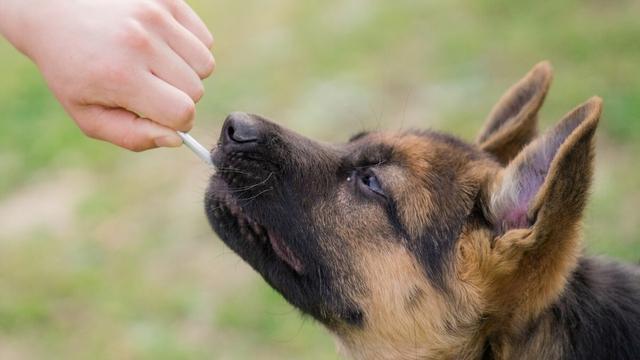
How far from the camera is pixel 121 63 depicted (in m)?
3.66

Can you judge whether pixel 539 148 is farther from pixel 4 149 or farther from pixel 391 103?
pixel 4 149

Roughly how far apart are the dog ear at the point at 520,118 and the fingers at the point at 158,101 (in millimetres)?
1625

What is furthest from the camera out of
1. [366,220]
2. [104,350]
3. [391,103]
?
[391,103]

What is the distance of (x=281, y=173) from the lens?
4.16 m

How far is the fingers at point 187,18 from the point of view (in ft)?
12.9

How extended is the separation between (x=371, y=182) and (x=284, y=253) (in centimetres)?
49

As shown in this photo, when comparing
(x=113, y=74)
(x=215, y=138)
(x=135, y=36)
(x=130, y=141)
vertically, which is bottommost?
(x=215, y=138)

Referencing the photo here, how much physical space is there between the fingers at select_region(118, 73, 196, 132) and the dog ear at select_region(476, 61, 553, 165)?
163 cm

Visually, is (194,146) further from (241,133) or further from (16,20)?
(16,20)

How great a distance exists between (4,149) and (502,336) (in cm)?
558

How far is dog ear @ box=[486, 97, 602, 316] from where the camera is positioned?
139 inches

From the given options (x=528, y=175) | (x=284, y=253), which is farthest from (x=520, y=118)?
(x=284, y=253)

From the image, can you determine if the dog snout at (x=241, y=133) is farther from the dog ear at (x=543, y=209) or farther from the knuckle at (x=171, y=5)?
the dog ear at (x=543, y=209)

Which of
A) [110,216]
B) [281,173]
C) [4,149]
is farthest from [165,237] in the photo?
[281,173]
